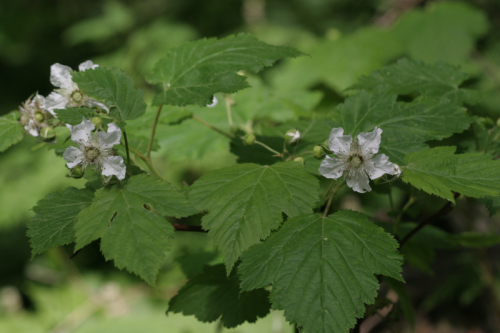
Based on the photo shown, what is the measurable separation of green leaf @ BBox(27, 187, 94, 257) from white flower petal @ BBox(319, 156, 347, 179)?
540 mm

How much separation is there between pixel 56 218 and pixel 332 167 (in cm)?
62

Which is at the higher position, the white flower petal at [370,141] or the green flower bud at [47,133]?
the white flower petal at [370,141]

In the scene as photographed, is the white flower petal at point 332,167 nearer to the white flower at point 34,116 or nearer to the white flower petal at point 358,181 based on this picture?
the white flower petal at point 358,181

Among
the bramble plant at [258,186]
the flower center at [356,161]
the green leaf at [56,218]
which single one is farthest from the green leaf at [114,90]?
the flower center at [356,161]

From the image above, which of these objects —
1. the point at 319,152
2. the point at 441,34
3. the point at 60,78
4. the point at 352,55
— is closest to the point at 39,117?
the point at 60,78

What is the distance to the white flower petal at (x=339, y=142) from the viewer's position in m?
0.95

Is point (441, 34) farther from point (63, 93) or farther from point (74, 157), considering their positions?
point (74, 157)

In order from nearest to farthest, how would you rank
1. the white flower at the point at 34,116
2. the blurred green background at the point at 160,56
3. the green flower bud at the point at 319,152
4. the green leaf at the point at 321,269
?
the green leaf at the point at 321,269 → the green flower bud at the point at 319,152 → the white flower at the point at 34,116 → the blurred green background at the point at 160,56

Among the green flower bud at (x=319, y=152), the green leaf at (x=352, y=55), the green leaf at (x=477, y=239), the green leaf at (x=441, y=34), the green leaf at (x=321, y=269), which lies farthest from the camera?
the green leaf at (x=441, y=34)

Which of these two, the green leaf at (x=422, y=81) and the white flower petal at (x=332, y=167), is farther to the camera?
the green leaf at (x=422, y=81)

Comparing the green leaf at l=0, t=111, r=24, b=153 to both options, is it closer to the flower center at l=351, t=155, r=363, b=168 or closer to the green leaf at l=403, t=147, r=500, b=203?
the flower center at l=351, t=155, r=363, b=168

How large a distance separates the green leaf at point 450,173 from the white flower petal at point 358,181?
3.3 inches

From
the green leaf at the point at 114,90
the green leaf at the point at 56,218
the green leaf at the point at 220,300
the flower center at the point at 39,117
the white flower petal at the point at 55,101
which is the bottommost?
the green leaf at the point at 220,300

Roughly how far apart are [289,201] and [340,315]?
0.26m
